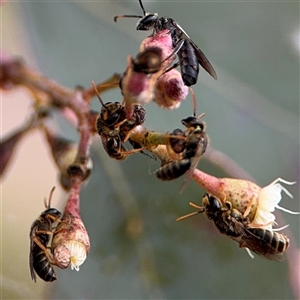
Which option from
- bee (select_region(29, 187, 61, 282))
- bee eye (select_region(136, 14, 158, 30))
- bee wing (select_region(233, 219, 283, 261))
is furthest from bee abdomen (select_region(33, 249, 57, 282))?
bee eye (select_region(136, 14, 158, 30))

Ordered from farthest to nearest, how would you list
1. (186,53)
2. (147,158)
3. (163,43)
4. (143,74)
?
(147,158)
(186,53)
(163,43)
(143,74)

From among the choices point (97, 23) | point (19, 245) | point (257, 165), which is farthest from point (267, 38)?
point (19, 245)

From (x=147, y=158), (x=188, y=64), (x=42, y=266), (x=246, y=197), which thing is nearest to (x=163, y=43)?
(x=188, y=64)

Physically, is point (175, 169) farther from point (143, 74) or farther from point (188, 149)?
point (143, 74)

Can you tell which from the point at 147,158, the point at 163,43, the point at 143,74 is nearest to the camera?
the point at 143,74

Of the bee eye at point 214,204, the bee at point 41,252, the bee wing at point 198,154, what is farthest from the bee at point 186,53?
the bee at point 41,252

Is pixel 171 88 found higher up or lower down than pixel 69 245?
higher up
